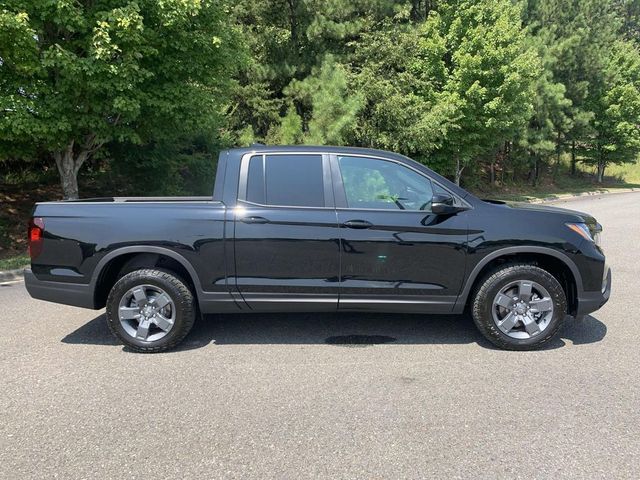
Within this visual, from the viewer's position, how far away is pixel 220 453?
104 inches

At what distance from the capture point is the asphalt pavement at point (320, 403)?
8.37 ft

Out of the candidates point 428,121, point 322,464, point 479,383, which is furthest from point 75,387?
point 428,121

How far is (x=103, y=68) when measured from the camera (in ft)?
25.6

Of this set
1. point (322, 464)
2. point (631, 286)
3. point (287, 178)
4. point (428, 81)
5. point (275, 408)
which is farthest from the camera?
point (428, 81)

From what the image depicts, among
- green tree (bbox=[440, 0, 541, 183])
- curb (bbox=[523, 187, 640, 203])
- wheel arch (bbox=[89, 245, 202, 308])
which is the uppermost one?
green tree (bbox=[440, 0, 541, 183])

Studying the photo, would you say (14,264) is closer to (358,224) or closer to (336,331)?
(336,331)

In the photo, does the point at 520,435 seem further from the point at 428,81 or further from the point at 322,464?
Answer: the point at 428,81

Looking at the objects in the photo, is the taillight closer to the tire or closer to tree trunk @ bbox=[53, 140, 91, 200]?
the tire

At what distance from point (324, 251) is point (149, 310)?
67.9 inches

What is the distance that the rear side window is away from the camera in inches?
161

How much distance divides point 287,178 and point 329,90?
11.4m

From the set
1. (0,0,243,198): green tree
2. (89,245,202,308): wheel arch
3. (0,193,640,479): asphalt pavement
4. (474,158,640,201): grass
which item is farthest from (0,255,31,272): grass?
(474,158,640,201): grass

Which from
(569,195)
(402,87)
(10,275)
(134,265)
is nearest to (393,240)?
(134,265)

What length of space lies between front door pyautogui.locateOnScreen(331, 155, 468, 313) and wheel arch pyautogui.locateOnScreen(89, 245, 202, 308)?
57.1 inches
